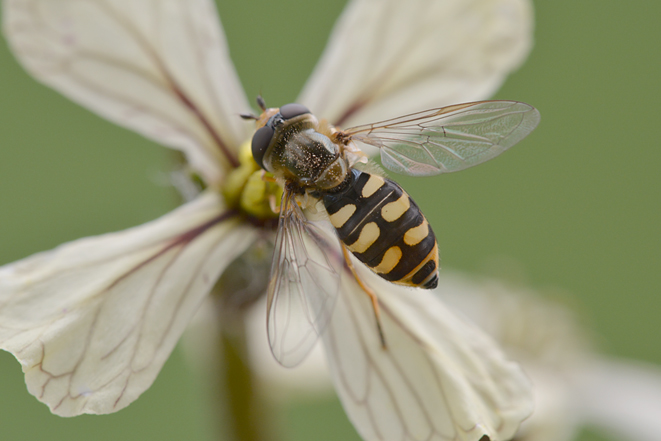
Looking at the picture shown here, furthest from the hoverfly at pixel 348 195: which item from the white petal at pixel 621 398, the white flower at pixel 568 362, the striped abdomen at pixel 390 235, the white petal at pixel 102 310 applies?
the white petal at pixel 621 398

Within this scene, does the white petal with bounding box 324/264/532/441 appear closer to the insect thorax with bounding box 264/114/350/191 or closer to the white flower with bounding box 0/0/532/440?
the white flower with bounding box 0/0/532/440

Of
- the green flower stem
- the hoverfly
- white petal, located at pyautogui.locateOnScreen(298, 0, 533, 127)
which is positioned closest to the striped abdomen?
the hoverfly

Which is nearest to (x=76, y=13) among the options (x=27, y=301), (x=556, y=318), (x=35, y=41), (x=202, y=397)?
(x=35, y=41)

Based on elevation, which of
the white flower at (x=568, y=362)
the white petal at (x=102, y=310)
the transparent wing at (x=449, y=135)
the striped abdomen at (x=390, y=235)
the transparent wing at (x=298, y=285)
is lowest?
the white flower at (x=568, y=362)

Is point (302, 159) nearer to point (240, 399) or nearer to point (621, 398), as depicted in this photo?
point (240, 399)

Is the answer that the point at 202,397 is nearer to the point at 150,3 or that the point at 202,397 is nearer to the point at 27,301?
the point at 27,301

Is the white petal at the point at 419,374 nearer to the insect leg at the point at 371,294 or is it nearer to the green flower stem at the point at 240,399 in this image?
the insect leg at the point at 371,294
